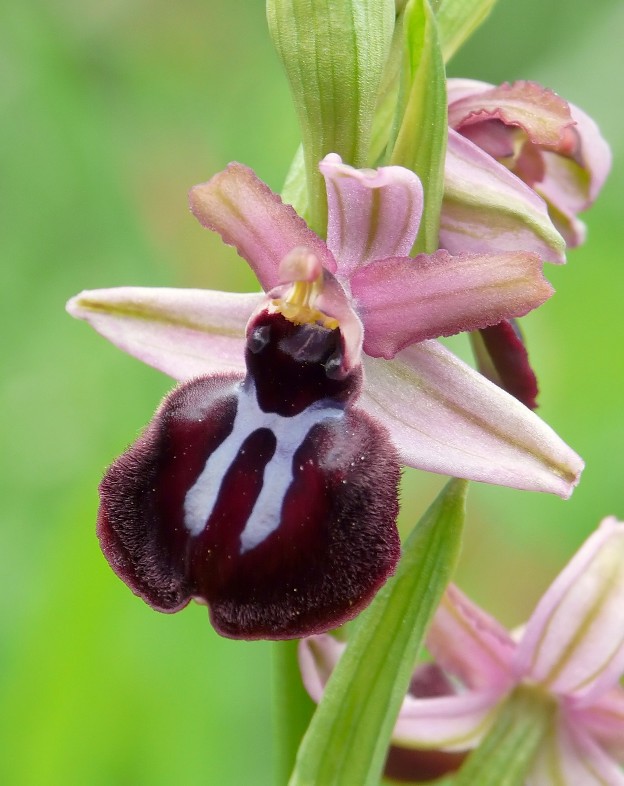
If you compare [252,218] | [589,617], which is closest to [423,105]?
[252,218]

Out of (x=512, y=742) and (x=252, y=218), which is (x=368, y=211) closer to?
(x=252, y=218)

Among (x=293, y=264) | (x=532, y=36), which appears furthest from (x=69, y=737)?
(x=532, y=36)

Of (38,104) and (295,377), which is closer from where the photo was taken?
(295,377)

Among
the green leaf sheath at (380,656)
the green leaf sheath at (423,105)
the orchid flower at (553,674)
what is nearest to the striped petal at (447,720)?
the orchid flower at (553,674)

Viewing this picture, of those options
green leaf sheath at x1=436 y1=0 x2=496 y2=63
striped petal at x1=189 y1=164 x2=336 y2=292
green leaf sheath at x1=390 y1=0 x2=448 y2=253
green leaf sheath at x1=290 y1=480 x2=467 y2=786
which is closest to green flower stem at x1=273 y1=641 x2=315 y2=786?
green leaf sheath at x1=290 y1=480 x2=467 y2=786

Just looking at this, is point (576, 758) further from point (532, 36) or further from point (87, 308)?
point (532, 36)

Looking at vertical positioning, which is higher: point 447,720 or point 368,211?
point 368,211

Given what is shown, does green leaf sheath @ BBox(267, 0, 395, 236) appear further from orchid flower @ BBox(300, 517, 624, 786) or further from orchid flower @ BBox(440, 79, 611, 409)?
orchid flower @ BBox(300, 517, 624, 786)
